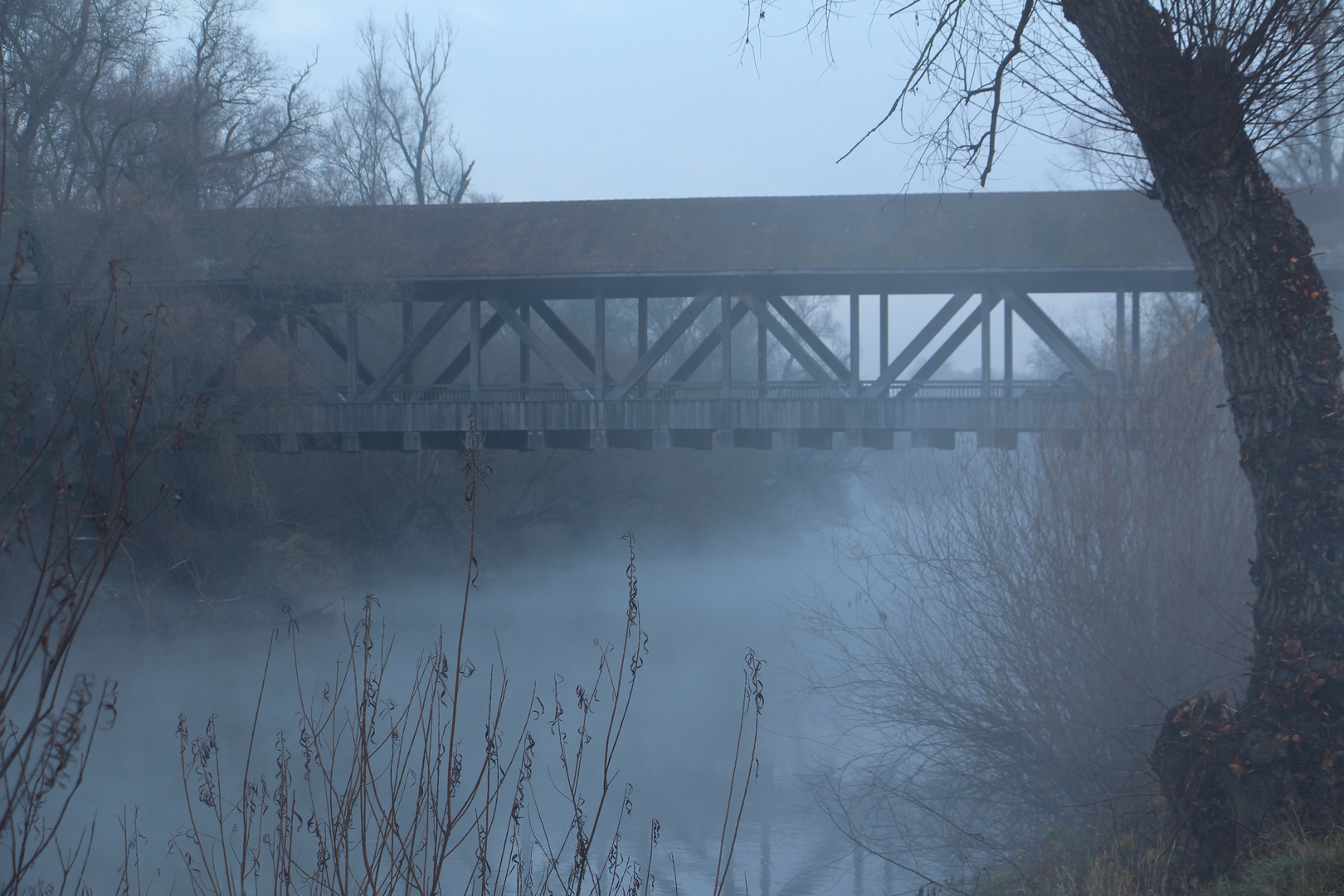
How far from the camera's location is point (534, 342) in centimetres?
1090

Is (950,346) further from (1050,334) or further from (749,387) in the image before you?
(749,387)

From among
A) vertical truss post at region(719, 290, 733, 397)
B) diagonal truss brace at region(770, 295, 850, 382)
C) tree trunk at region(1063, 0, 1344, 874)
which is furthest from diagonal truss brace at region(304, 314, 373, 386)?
tree trunk at region(1063, 0, 1344, 874)

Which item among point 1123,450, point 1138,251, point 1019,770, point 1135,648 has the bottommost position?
point 1019,770

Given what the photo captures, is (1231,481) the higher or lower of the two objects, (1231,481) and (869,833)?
the higher

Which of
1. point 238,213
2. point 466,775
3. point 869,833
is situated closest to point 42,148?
point 238,213

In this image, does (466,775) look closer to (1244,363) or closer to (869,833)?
(869,833)

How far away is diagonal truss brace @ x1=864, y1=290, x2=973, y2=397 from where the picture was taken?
10133 millimetres

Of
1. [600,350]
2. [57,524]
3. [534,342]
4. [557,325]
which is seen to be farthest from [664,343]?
[57,524]

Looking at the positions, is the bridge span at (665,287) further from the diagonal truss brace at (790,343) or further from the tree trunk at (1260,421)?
the tree trunk at (1260,421)

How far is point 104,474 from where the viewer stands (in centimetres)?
1108

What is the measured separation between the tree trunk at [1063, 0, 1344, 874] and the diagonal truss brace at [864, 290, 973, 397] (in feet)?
23.5

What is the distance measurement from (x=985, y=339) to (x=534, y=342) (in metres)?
4.95

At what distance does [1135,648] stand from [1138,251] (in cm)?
645

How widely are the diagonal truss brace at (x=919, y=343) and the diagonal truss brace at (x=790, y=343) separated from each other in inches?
20.7
